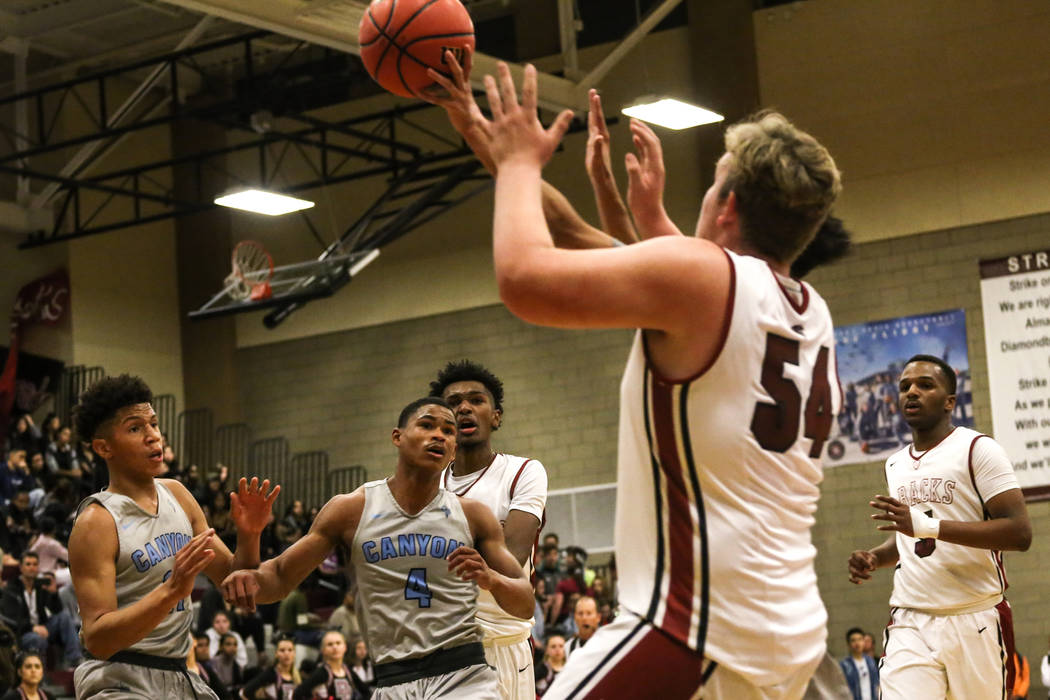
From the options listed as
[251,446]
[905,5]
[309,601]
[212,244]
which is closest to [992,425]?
[905,5]

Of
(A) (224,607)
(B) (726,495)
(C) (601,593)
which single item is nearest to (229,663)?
(A) (224,607)

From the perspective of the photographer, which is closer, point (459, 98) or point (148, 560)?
point (459, 98)

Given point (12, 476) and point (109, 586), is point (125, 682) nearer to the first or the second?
point (109, 586)

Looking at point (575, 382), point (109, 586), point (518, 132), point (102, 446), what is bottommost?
point (109, 586)

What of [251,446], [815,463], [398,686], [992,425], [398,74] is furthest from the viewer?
[251,446]

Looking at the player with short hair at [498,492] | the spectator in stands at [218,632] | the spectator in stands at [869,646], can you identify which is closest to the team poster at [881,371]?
the spectator in stands at [869,646]

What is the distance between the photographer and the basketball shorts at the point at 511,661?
685 centimetres

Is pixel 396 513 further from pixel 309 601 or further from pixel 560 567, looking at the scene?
pixel 309 601

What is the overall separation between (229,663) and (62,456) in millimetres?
5617

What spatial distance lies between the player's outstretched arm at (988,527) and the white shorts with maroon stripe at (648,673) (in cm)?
331

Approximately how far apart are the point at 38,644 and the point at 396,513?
799 cm

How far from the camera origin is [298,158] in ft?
76.9

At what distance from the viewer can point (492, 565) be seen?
597 centimetres

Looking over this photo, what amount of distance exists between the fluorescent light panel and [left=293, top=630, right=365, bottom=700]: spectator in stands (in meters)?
6.60
